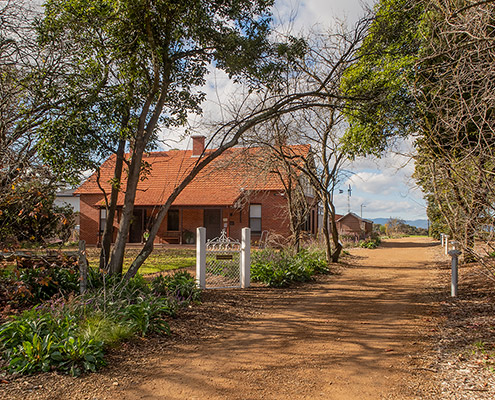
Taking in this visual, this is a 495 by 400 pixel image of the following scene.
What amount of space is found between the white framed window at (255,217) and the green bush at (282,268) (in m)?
12.2

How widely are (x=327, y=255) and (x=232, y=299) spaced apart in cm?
852

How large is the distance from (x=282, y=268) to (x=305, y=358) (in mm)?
6384

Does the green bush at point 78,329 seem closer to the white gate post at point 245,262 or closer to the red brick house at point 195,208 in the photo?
the white gate post at point 245,262

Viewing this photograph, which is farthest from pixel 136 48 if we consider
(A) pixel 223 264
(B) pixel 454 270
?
(B) pixel 454 270

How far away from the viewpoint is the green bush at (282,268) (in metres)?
11.0

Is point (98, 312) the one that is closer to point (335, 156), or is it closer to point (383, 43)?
point (383, 43)

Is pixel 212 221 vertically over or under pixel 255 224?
over

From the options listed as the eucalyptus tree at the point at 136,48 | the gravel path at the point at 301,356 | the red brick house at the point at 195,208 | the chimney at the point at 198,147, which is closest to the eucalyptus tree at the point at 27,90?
the eucalyptus tree at the point at 136,48

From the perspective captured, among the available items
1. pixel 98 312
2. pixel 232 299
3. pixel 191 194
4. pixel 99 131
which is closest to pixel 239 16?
pixel 99 131

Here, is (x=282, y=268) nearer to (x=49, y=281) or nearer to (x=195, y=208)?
(x=49, y=281)

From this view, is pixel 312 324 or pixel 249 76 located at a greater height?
pixel 249 76

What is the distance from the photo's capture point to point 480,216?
5.57 meters

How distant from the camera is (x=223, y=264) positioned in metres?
10.9

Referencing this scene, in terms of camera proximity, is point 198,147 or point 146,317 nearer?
point 146,317
